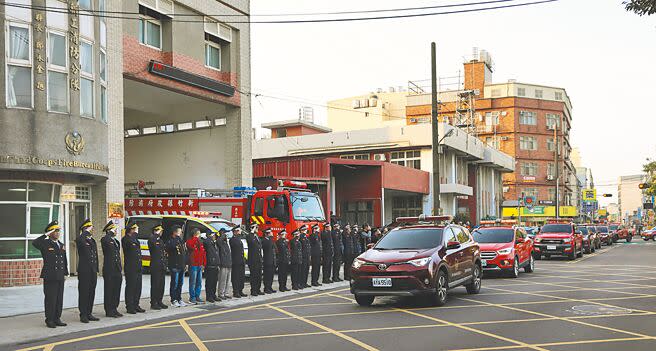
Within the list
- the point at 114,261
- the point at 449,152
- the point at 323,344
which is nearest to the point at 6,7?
the point at 114,261

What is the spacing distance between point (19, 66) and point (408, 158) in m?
32.2

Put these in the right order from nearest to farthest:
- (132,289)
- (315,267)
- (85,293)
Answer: (85,293)
(132,289)
(315,267)

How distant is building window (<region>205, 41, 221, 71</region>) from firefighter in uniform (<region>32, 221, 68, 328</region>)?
671 inches

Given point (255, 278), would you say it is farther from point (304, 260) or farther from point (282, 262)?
point (304, 260)

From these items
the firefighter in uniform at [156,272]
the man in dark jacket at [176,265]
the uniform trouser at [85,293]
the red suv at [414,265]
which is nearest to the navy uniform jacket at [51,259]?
the uniform trouser at [85,293]

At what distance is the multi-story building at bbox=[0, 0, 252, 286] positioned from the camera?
18.2 metres

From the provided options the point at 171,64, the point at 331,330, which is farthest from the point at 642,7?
the point at 171,64

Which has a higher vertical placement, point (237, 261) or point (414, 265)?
point (414, 265)

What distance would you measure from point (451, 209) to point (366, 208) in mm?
11281

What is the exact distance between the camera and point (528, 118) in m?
79.1

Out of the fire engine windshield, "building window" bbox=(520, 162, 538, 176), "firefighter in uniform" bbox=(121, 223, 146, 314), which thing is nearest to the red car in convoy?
the fire engine windshield

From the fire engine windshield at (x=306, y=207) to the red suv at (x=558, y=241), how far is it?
12.3 meters

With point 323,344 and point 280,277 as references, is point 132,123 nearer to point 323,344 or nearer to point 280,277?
point 280,277

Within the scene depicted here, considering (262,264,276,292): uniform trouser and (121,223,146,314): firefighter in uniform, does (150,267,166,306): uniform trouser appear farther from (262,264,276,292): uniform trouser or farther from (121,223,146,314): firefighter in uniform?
(262,264,276,292): uniform trouser
